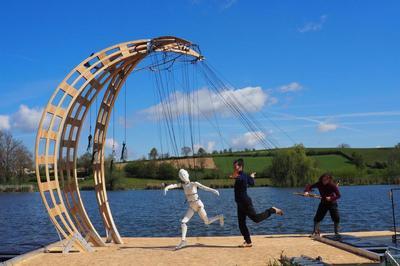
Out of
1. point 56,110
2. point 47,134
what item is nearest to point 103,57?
point 56,110

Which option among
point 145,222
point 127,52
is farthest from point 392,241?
point 145,222

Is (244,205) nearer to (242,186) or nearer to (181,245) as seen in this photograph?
(242,186)

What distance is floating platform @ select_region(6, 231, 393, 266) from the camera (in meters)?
10.2

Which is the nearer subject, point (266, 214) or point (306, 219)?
point (266, 214)

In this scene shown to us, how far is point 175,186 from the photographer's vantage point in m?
12.8

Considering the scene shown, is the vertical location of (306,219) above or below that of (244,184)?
below

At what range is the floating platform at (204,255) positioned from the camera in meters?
10.2

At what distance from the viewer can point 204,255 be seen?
10.8 metres

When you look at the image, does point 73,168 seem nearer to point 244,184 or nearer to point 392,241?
point 244,184

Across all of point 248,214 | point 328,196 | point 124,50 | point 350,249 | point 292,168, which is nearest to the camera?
point 350,249

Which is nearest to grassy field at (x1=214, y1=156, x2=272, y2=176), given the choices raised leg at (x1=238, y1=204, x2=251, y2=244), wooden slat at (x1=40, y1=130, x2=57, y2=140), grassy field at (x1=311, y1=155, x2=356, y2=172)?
grassy field at (x1=311, y1=155, x2=356, y2=172)

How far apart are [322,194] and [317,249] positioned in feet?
9.24

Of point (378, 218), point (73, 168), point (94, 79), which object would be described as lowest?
point (378, 218)

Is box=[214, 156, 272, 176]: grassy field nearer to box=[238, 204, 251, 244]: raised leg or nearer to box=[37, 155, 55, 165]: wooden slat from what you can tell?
box=[238, 204, 251, 244]: raised leg
